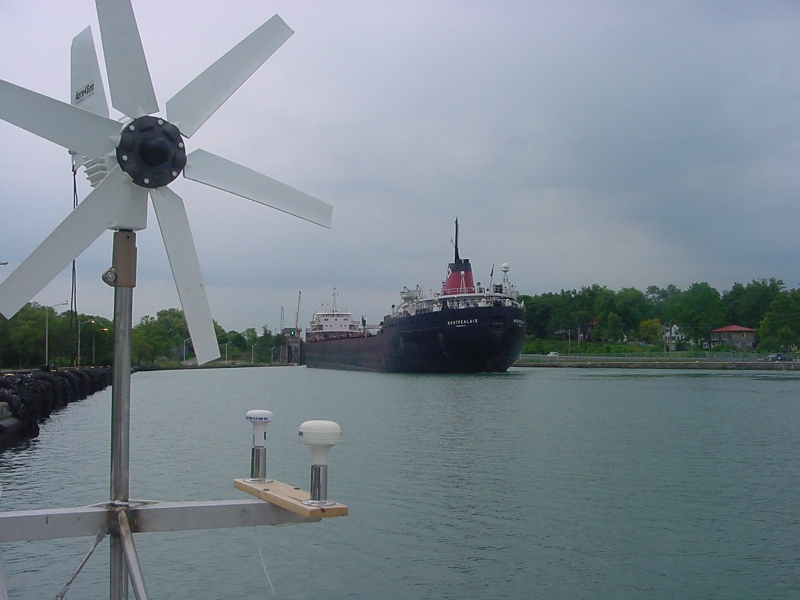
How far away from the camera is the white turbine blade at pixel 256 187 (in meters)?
5.43

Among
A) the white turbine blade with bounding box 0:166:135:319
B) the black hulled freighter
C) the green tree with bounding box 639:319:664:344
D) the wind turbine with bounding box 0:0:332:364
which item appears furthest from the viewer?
the green tree with bounding box 639:319:664:344

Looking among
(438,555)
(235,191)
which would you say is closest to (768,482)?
(438,555)

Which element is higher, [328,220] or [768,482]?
[328,220]

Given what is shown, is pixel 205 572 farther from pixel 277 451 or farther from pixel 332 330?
pixel 332 330

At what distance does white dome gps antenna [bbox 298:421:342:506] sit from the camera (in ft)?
16.3

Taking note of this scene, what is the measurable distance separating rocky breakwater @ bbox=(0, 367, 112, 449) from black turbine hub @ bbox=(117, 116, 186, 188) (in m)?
19.3

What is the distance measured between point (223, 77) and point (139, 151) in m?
0.94

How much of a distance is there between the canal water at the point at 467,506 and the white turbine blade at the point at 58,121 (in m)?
5.87

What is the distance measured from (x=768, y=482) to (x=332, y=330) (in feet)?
326

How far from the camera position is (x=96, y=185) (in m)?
5.21

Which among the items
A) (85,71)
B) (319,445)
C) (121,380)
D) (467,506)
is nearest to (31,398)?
(467,506)

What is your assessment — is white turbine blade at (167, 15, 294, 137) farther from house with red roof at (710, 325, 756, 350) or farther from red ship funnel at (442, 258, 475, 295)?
house with red roof at (710, 325, 756, 350)

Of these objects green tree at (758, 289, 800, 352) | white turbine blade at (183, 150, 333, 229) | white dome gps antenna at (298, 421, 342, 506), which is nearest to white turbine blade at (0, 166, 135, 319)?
white turbine blade at (183, 150, 333, 229)

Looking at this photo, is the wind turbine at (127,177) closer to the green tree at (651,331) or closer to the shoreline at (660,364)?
the shoreline at (660,364)
